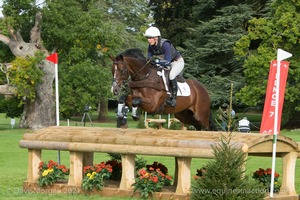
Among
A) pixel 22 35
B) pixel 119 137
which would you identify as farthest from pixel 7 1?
pixel 119 137

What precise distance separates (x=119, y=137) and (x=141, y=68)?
2047 millimetres

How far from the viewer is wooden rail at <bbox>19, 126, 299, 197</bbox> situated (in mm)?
9852

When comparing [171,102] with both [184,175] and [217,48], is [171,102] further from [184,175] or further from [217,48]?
[217,48]

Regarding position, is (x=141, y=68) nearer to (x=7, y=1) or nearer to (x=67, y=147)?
(x=67, y=147)

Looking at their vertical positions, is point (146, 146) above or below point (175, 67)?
below

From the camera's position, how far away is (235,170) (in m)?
8.52

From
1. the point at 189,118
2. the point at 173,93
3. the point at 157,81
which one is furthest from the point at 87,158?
the point at 189,118

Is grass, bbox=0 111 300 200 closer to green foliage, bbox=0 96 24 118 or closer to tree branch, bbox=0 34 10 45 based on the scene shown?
tree branch, bbox=0 34 10 45

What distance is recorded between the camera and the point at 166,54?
1255 centimetres

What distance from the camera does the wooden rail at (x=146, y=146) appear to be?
9.85m

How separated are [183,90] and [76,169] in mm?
3027

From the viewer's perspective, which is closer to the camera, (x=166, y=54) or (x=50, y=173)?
(x=50, y=173)

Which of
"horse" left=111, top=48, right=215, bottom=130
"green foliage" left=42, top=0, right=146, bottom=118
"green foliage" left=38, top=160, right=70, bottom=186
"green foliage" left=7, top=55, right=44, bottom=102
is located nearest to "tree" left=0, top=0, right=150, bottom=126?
"green foliage" left=42, top=0, right=146, bottom=118

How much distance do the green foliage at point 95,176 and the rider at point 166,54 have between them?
2.22 meters
